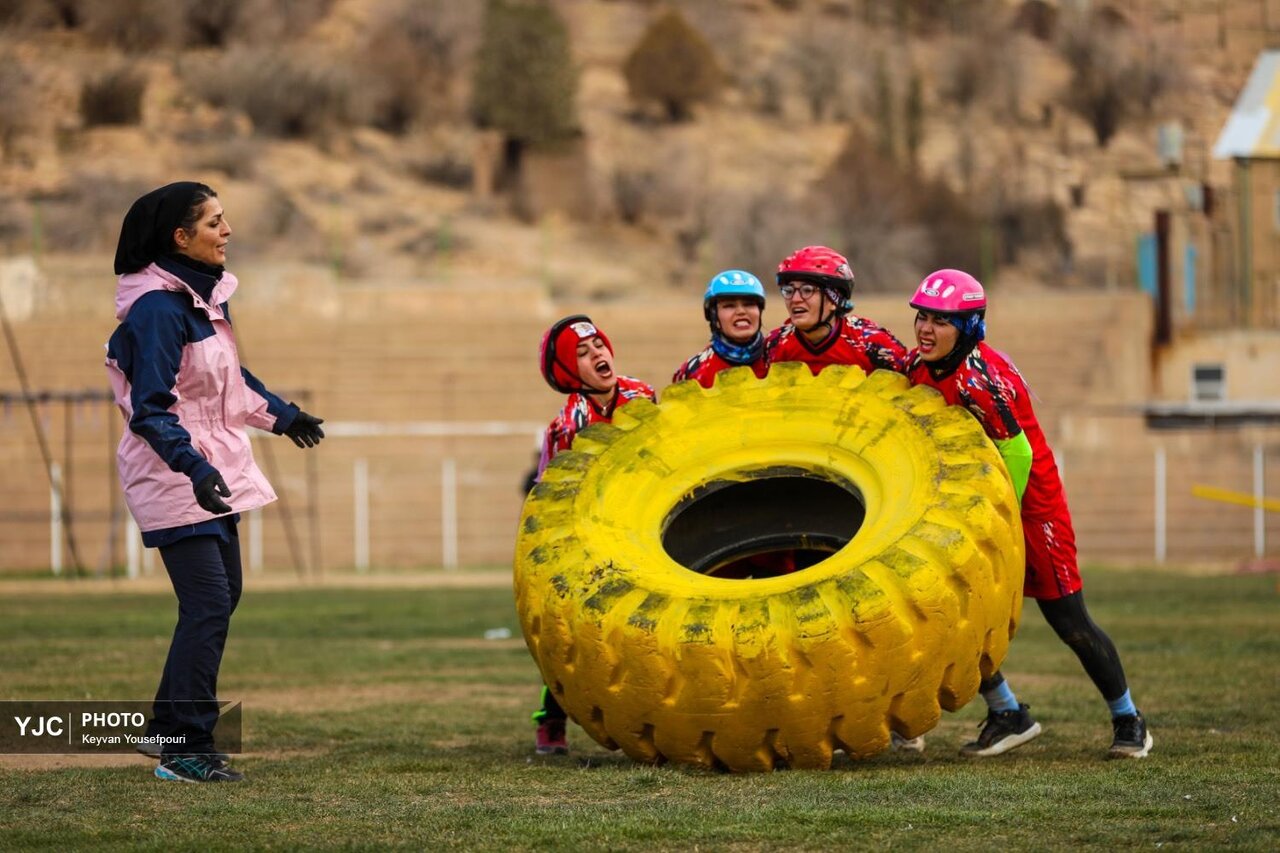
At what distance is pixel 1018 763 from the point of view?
7.77 metres

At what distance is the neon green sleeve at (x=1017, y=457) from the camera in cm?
772

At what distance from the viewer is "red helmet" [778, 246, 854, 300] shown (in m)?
8.07

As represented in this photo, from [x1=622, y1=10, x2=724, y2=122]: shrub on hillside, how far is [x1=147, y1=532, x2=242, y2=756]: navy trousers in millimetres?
62647

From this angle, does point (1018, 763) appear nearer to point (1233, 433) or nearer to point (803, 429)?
point (803, 429)

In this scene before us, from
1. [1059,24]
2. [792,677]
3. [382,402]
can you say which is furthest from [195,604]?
[1059,24]

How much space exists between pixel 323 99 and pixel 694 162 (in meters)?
12.0

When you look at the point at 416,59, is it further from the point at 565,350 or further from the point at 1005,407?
the point at 1005,407

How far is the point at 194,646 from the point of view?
7324 millimetres

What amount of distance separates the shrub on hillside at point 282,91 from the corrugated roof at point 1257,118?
36726mm

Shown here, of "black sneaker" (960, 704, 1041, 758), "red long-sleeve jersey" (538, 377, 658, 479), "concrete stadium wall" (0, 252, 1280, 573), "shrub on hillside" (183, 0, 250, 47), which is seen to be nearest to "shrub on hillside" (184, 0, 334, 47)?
"shrub on hillside" (183, 0, 250, 47)

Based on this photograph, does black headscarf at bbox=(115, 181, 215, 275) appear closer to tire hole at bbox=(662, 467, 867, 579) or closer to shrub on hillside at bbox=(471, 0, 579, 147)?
tire hole at bbox=(662, 467, 867, 579)

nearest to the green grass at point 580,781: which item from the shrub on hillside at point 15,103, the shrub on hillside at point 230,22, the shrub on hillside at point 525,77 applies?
the shrub on hillside at point 525,77

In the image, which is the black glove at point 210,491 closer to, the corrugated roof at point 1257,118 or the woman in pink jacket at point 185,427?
the woman in pink jacket at point 185,427

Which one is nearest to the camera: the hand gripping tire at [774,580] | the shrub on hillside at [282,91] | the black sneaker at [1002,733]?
the hand gripping tire at [774,580]
